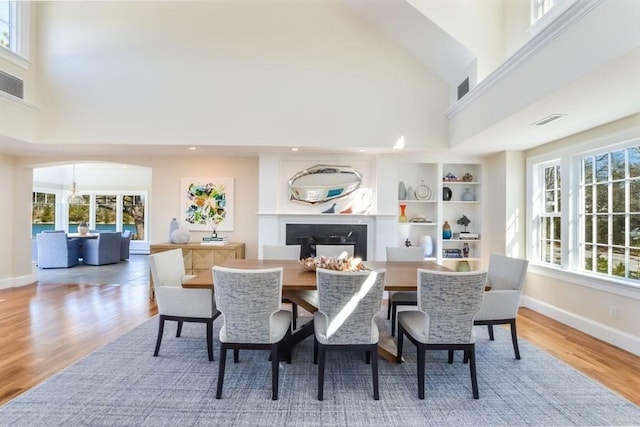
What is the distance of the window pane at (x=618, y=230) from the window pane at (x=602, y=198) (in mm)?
143

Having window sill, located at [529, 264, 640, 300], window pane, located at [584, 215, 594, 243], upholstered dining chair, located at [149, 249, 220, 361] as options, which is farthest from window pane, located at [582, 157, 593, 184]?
upholstered dining chair, located at [149, 249, 220, 361]

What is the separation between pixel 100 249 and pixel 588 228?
9.28m

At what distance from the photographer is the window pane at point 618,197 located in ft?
10.9

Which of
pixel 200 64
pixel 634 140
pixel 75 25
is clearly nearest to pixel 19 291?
pixel 75 25

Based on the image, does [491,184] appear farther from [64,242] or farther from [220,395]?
[64,242]

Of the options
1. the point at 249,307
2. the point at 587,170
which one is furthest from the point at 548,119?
the point at 249,307

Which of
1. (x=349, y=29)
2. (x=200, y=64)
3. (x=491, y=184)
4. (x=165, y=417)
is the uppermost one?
(x=349, y=29)

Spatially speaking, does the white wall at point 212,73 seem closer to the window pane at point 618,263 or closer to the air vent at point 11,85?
the air vent at point 11,85

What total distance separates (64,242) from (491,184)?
8726mm

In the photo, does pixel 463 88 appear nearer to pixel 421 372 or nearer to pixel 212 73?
pixel 212 73

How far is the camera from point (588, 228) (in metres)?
3.73

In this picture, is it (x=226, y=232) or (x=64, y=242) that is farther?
(x=64, y=242)

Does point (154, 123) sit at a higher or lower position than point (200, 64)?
lower

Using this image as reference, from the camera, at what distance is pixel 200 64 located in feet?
15.4
